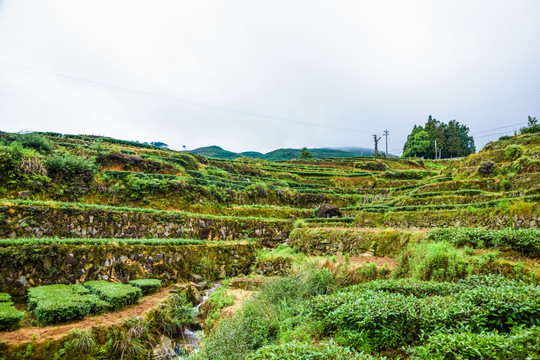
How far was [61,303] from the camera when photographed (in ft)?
24.8

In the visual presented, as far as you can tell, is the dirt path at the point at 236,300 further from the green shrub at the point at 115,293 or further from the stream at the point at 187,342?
the green shrub at the point at 115,293

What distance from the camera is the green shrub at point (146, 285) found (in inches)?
419

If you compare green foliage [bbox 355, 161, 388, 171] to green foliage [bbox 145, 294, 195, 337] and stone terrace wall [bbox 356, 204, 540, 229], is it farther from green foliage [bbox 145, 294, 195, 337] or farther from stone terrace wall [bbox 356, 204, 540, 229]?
green foliage [bbox 145, 294, 195, 337]

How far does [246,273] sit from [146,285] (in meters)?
6.35

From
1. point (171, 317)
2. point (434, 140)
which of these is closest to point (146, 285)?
point (171, 317)

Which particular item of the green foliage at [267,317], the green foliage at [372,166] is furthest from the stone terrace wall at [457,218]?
the green foliage at [372,166]

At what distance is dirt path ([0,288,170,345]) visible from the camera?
21.1ft

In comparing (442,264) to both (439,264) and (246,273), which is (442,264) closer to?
(439,264)

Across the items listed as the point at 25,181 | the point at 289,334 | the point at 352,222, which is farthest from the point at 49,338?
the point at 352,222

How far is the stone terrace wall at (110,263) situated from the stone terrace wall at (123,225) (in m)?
2.55

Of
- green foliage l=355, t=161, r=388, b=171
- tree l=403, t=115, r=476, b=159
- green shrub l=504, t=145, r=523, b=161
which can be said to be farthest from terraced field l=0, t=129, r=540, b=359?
tree l=403, t=115, r=476, b=159

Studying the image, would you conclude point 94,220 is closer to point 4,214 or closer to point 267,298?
point 4,214

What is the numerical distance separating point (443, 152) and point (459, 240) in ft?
230

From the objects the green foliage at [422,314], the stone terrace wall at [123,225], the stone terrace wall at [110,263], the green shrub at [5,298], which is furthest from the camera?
the stone terrace wall at [123,225]
